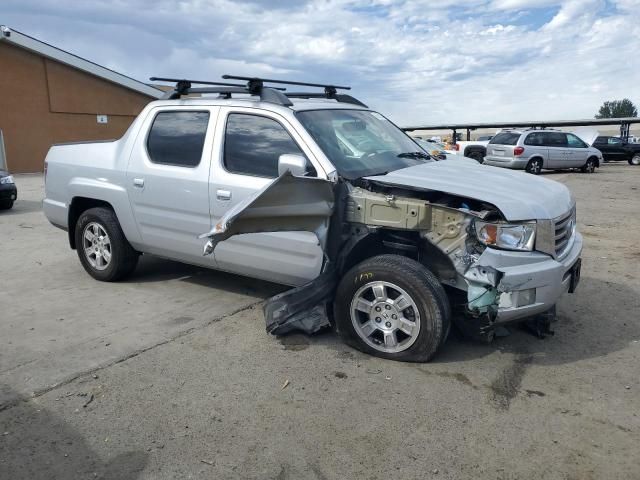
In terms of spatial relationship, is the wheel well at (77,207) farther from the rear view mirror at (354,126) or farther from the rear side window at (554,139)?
the rear side window at (554,139)

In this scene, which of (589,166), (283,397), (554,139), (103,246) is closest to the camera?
(283,397)

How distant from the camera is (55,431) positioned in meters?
3.10

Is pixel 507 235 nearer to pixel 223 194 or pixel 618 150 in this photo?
pixel 223 194

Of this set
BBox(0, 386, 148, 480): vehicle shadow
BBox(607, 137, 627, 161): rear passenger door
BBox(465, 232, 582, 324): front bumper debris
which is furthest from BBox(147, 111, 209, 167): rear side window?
BBox(607, 137, 627, 161): rear passenger door

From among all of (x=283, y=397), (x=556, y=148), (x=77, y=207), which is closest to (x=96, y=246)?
(x=77, y=207)

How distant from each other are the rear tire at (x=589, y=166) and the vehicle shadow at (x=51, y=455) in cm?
2317

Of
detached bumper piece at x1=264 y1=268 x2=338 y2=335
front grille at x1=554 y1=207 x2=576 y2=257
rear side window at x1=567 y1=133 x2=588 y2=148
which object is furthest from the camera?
rear side window at x1=567 y1=133 x2=588 y2=148

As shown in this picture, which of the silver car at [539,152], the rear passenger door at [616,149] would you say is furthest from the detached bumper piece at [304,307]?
the rear passenger door at [616,149]

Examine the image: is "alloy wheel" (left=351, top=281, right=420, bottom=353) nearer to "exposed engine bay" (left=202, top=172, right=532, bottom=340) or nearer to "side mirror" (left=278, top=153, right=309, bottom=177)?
"exposed engine bay" (left=202, top=172, right=532, bottom=340)

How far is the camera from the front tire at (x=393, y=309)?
3.73 m

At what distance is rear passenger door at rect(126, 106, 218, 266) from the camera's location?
4.83 metres

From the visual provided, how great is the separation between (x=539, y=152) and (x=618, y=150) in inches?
381

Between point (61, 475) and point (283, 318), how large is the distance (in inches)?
75.9

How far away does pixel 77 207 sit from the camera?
597 cm
